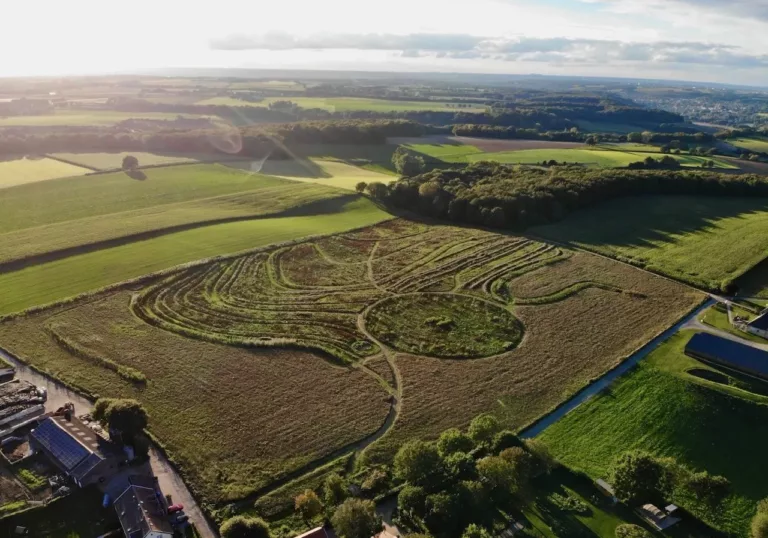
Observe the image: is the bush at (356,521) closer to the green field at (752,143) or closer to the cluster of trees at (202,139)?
the cluster of trees at (202,139)

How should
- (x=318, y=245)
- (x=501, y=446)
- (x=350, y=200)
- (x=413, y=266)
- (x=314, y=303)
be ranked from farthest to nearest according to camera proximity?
(x=350, y=200) < (x=318, y=245) < (x=413, y=266) < (x=314, y=303) < (x=501, y=446)

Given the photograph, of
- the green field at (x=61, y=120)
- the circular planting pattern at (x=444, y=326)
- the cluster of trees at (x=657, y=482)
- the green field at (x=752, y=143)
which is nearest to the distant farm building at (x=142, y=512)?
the circular planting pattern at (x=444, y=326)

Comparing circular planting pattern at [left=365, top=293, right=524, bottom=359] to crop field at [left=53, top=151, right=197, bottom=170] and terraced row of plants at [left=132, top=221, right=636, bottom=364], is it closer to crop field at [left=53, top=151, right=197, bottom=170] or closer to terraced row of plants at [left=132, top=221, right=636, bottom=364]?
terraced row of plants at [left=132, top=221, right=636, bottom=364]

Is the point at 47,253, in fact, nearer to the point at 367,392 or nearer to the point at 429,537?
the point at 367,392

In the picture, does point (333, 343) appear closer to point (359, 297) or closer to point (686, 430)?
point (359, 297)

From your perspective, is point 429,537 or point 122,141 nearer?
point 429,537

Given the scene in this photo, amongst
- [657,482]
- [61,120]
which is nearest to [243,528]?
[657,482]

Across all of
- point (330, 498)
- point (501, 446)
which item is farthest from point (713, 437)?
point (330, 498)
